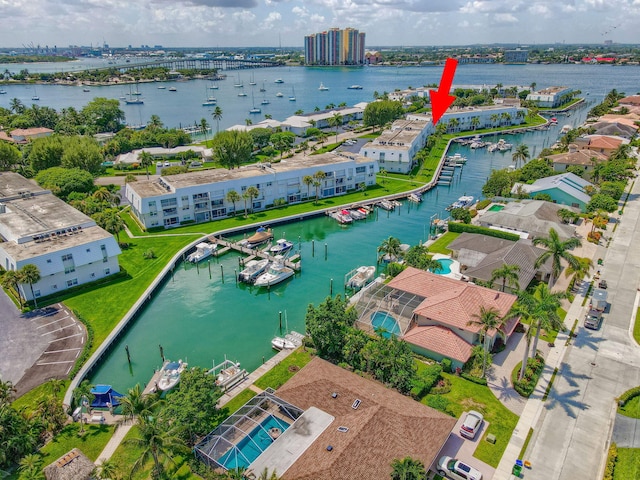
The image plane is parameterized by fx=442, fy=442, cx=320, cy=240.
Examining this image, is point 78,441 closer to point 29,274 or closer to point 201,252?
point 29,274

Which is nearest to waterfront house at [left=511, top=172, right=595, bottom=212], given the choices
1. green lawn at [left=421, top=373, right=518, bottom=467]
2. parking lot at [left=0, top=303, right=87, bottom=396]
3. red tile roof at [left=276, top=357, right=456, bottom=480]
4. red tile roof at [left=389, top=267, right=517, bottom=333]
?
red tile roof at [left=389, top=267, right=517, bottom=333]

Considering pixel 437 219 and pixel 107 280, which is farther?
pixel 437 219

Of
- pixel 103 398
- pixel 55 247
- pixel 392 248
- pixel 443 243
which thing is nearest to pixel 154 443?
Answer: pixel 103 398

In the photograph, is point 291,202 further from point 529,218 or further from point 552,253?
point 552,253

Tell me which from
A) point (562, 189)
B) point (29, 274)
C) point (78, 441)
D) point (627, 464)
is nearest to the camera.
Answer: point (627, 464)

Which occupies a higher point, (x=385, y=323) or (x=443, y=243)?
(x=385, y=323)

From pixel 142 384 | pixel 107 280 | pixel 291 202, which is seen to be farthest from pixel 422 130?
pixel 142 384

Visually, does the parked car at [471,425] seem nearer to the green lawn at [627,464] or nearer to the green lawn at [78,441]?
the green lawn at [627,464]
